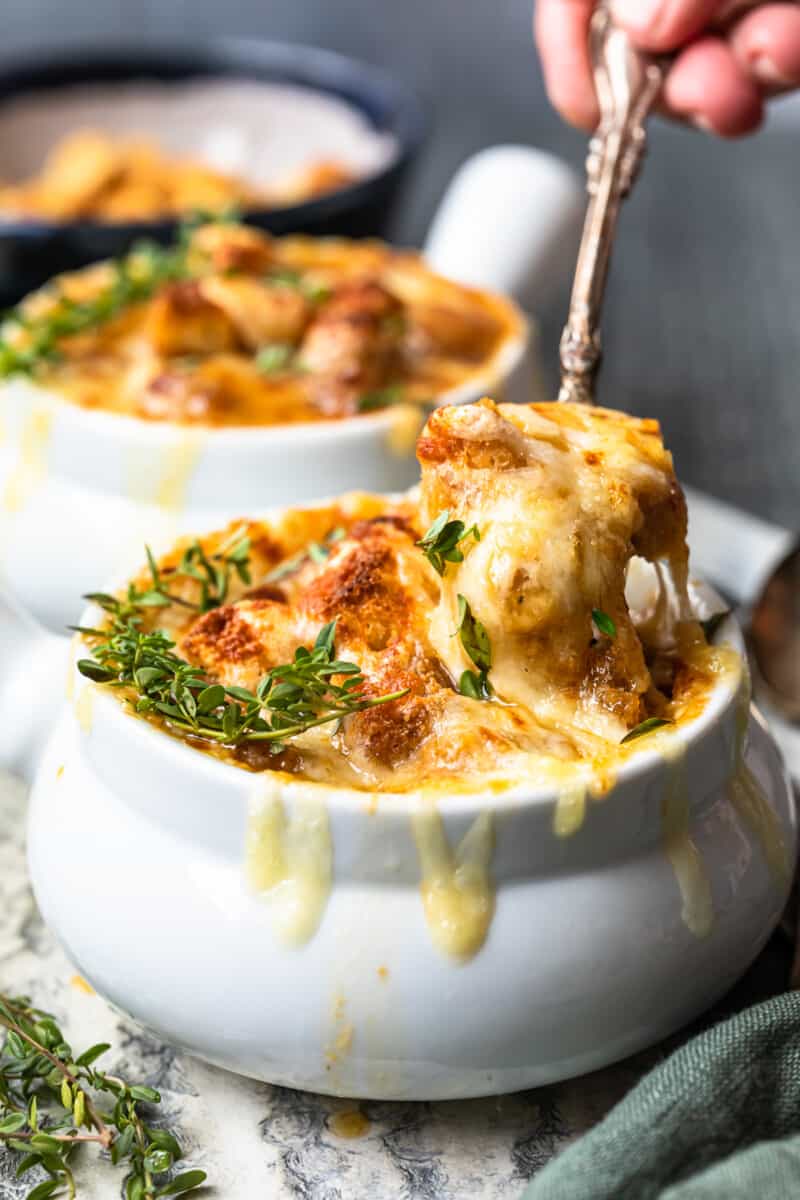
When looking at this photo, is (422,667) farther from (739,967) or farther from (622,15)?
(622,15)

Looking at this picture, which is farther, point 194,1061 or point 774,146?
point 774,146

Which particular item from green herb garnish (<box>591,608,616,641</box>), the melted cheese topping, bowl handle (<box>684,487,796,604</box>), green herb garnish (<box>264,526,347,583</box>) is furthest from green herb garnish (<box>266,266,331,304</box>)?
green herb garnish (<box>591,608,616,641</box>)

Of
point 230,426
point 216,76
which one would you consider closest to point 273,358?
point 230,426

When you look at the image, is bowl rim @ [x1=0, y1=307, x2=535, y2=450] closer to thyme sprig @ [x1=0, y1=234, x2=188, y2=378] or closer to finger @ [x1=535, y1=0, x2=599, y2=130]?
thyme sprig @ [x1=0, y1=234, x2=188, y2=378]

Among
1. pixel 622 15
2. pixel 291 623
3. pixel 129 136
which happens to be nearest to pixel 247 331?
pixel 622 15

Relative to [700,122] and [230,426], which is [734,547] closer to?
[700,122]

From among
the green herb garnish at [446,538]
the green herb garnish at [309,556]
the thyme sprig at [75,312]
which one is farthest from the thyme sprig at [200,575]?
the thyme sprig at [75,312]

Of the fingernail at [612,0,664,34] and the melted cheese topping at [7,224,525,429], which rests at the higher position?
the fingernail at [612,0,664,34]
